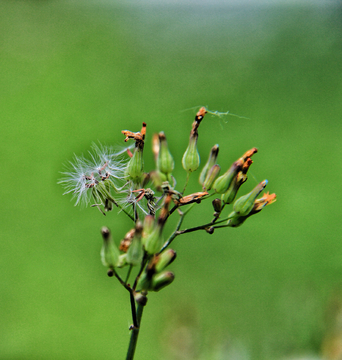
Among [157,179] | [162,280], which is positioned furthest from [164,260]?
[157,179]

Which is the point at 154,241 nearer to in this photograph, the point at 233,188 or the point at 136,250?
the point at 136,250

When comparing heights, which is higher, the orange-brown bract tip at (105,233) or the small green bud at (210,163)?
the small green bud at (210,163)

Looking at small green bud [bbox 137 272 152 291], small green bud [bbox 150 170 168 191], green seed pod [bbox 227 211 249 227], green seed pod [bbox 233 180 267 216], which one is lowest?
small green bud [bbox 137 272 152 291]

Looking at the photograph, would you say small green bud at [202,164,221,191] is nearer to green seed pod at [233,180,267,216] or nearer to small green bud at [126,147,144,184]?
green seed pod at [233,180,267,216]

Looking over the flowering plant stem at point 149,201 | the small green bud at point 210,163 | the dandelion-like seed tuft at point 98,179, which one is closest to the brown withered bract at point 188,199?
the flowering plant stem at point 149,201

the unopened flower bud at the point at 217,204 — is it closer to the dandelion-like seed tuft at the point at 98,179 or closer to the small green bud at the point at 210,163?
the small green bud at the point at 210,163

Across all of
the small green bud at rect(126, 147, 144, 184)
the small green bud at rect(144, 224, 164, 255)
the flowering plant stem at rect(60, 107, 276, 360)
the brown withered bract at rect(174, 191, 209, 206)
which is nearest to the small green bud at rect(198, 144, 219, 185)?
the flowering plant stem at rect(60, 107, 276, 360)

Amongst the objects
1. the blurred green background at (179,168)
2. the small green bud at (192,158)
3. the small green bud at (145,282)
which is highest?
the blurred green background at (179,168)
